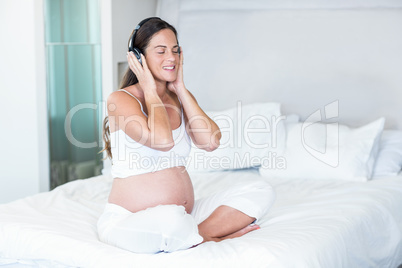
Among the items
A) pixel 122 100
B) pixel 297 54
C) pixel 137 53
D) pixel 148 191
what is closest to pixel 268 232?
pixel 148 191

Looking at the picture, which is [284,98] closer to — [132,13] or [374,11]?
[374,11]

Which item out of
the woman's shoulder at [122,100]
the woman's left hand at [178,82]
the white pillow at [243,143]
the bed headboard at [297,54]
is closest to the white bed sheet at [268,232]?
the white pillow at [243,143]

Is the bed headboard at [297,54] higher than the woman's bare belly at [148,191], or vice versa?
the bed headboard at [297,54]

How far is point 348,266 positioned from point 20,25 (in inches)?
87.5

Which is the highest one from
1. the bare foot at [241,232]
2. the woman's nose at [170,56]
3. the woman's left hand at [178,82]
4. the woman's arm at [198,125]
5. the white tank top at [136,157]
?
the woman's nose at [170,56]

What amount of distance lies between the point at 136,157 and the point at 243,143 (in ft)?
4.23

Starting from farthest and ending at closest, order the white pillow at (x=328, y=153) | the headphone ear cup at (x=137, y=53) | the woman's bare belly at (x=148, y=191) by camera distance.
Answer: the white pillow at (x=328, y=153) → the headphone ear cup at (x=137, y=53) → the woman's bare belly at (x=148, y=191)

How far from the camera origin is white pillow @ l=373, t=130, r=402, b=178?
299 cm

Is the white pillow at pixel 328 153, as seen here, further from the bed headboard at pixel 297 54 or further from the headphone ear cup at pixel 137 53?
the headphone ear cup at pixel 137 53

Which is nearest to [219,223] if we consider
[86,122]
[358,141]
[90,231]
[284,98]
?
[90,231]

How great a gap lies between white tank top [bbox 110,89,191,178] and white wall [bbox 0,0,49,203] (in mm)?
1381

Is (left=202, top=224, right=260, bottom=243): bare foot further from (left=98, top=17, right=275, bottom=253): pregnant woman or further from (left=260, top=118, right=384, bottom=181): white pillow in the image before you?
(left=260, top=118, right=384, bottom=181): white pillow

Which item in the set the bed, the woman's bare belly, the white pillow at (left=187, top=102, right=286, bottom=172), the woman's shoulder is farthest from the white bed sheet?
the woman's shoulder

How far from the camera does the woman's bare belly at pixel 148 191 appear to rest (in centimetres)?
199
